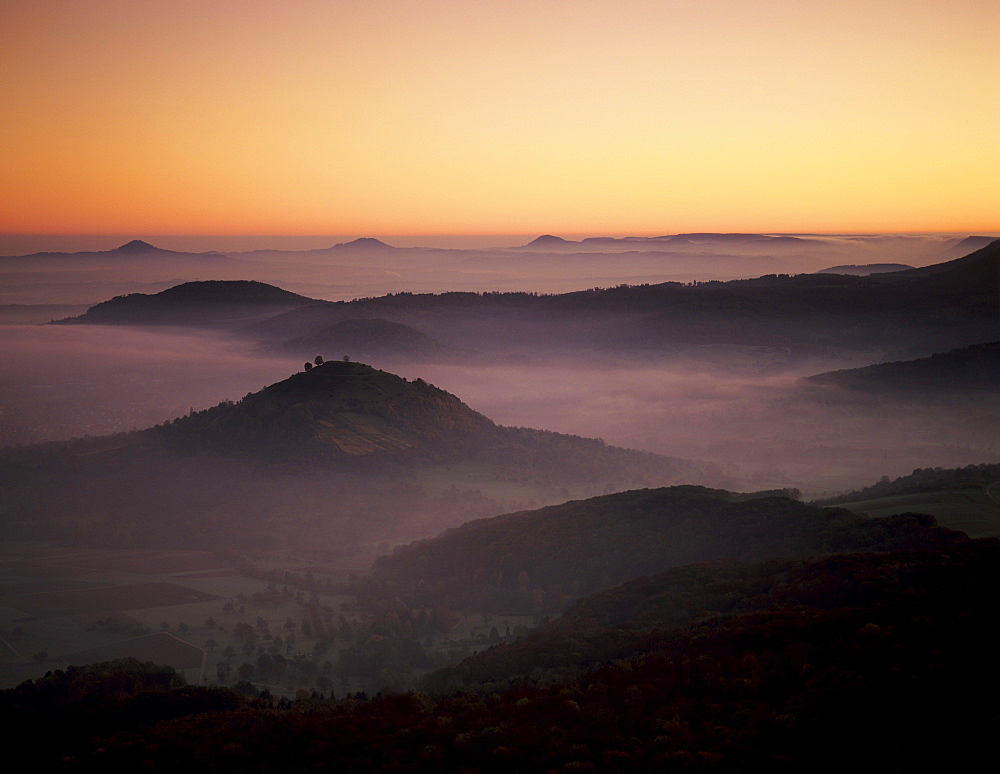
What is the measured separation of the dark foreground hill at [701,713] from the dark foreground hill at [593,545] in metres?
25.7

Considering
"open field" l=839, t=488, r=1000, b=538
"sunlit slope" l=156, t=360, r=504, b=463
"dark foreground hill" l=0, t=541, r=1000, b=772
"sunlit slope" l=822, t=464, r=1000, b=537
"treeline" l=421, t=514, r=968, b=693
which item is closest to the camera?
"dark foreground hill" l=0, t=541, r=1000, b=772

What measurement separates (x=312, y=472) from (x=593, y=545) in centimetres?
7861

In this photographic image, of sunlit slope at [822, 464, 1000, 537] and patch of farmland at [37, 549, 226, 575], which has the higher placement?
sunlit slope at [822, 464, 1000, 537]

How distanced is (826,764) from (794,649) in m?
7.34

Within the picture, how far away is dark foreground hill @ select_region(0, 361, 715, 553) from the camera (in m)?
127

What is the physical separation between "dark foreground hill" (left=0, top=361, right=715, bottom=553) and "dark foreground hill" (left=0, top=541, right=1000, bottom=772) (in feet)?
293

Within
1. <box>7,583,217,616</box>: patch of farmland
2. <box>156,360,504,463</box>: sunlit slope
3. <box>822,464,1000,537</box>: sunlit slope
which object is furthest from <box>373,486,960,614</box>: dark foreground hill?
<box>156,360,504,463</box>: sunlit slope

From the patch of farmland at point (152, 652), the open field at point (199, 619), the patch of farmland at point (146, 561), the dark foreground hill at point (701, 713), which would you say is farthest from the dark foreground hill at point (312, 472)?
the dark foreground hill at point (701, 713)

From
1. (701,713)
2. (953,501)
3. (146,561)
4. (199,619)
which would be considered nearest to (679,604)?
(953,501)

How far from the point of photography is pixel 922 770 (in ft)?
56.2

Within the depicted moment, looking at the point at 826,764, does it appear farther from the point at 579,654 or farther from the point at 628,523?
the point at 628,523

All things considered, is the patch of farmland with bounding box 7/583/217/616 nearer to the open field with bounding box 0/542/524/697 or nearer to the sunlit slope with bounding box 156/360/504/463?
the open field with bounding box 0/542/524/697

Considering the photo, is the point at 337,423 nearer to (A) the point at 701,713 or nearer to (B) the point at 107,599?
(B) the point at 107,599

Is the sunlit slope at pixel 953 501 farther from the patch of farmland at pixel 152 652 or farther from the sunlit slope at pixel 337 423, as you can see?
the sunlit slope at pixel 337 423
